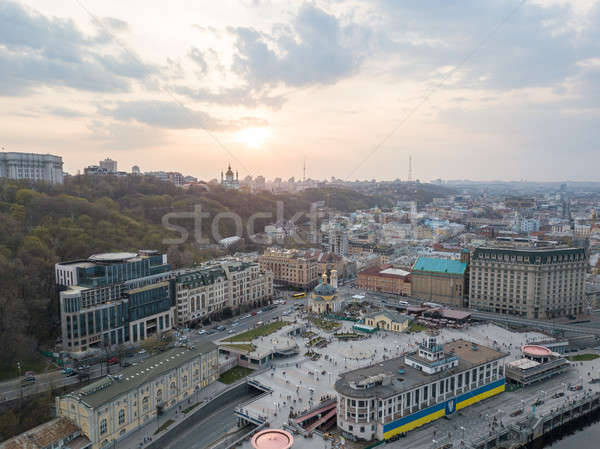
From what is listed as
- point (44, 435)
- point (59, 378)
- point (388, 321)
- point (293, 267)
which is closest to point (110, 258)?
point (59, 378)

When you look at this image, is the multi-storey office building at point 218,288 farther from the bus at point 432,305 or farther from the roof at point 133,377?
the bus at point 432,305

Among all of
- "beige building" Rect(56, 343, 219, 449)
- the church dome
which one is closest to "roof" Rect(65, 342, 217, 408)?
"beige building" Rect(56, 343, 219, 449)

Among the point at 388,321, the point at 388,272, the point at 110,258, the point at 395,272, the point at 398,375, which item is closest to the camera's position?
the point at 398,375

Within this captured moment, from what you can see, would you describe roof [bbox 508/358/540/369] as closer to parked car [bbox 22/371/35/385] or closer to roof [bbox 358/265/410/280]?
roof [bbox 358/265/410/280]

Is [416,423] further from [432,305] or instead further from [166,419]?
[432,305]

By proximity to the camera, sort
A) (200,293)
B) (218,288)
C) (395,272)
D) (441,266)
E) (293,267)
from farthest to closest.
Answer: (293,267) < (395,272) < (441,266) < (218,288) < (200,293)
